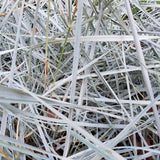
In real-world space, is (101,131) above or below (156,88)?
below

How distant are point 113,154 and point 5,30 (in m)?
0.66

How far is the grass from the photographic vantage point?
1.08 feet

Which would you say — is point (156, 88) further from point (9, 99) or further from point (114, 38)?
point (9, 99)

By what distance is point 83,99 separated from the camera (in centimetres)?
51

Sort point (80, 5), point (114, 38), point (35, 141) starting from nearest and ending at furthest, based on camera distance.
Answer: point (80, 5), point (114, 38), point (35, 141)

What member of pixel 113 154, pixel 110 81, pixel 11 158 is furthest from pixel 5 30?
pixel 113 154

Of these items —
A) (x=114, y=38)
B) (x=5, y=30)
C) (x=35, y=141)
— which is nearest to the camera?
(x=114, y=38)

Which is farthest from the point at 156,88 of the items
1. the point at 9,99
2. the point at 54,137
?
the point at 9,99

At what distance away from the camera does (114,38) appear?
39 centimetres

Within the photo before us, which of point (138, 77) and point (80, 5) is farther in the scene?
point (138, 77)

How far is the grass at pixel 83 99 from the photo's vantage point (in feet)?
1.08

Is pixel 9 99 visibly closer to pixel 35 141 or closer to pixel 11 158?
pixel 11 158

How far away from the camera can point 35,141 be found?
0.53 metres

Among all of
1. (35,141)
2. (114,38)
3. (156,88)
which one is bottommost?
(35,141)
